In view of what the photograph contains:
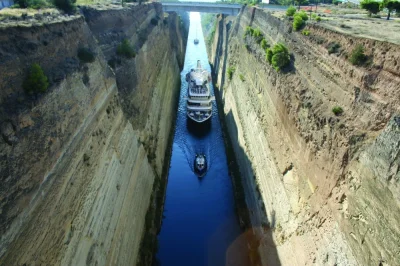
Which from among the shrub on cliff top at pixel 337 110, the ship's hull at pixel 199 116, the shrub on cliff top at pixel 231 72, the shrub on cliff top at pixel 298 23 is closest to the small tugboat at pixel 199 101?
the ship's hull at pixel 199 116

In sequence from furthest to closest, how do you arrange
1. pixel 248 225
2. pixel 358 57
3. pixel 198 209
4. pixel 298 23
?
pixel 198 209
pixel 298 23
pixel 248 225
pixel 358 57

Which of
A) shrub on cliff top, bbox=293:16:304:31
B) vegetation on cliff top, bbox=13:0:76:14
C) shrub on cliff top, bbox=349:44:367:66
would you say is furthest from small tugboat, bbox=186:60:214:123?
shrub on cliff top, bbox=349:44:367:66

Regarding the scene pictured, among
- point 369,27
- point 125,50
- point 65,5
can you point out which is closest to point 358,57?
point 369,27

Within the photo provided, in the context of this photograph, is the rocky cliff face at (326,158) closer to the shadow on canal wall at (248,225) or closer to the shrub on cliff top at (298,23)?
the shadow on canal wall at (248,225)

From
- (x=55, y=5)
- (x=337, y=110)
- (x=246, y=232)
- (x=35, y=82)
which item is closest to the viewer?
(x=35, y=82)

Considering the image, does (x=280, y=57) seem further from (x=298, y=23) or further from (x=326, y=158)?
(x=326, y=158)

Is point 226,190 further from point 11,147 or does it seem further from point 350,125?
point 11,147

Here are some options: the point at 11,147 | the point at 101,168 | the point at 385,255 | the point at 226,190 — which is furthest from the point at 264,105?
the point at 11,147
